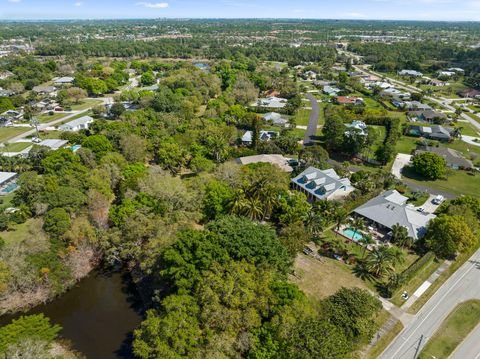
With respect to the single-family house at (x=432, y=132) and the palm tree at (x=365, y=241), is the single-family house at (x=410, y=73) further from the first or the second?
the palm tree at (x=365, y=241)

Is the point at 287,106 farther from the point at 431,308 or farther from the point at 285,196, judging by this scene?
the point at 431,308

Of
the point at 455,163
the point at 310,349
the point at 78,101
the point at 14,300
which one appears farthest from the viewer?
the point at 78,101

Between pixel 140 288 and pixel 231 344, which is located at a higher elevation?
pixel 231 344

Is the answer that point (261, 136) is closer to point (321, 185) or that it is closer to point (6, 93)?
point (321, 185)

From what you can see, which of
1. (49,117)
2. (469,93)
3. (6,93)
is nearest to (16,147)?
(49,117)

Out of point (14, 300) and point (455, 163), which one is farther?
point (455, 163)

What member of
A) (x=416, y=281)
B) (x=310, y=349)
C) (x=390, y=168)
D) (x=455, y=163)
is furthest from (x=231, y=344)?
(x=455, y=163)

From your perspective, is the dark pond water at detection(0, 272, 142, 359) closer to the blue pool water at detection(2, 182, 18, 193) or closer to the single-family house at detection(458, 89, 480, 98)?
the blue pool water at detection(2, 182, 18, 193)

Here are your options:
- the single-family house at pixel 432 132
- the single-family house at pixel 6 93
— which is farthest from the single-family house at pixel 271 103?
the single-family house at pixel 6 93
